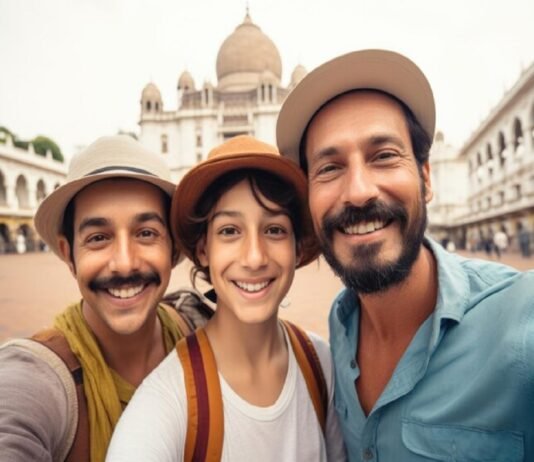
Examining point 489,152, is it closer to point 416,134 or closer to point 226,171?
point 416,134

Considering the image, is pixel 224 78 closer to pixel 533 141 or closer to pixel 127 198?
pixel 533 141

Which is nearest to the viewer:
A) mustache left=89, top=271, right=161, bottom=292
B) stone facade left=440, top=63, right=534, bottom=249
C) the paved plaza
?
mustache left=89, top=271, right=161, bottom=292

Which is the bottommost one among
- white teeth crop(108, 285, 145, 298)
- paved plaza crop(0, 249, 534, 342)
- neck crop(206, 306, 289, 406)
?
paved plaza crop(0, 249, 534, 342)

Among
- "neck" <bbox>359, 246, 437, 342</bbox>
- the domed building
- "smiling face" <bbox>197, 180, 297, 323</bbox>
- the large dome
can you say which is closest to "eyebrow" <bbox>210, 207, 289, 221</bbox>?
"smiling face" <bbox>197, 180, 297, 323</bbox>

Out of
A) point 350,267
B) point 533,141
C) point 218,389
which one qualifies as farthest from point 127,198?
point 533,141

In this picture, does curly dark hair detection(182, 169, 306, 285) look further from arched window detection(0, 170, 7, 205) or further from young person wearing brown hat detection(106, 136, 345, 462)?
arched window detection(0, 170, 7, 205)

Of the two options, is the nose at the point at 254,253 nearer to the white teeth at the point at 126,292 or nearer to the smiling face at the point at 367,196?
the smiling face at the point at 367,196
